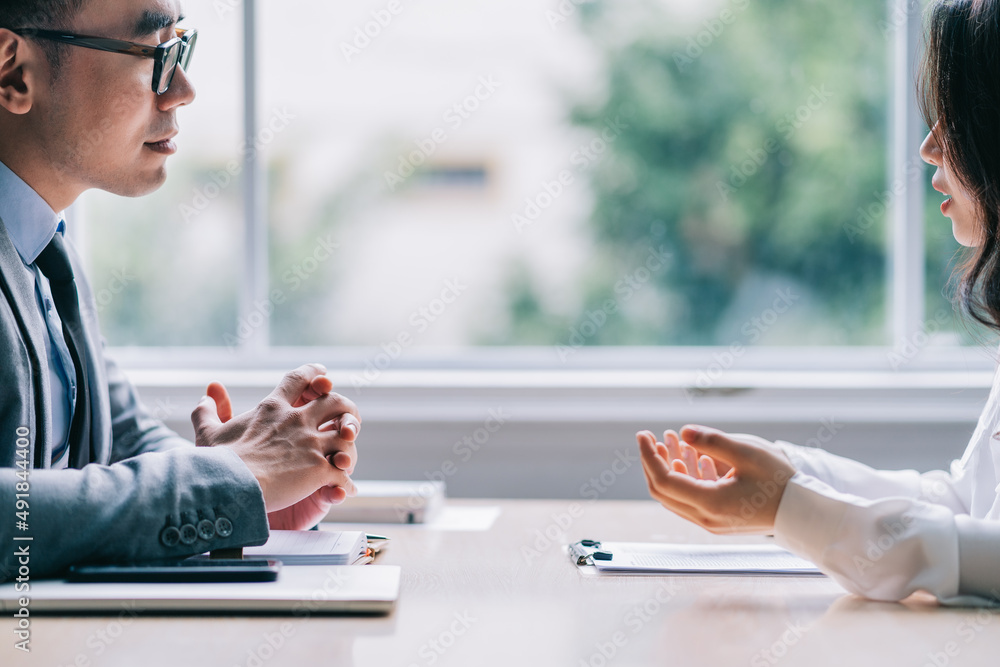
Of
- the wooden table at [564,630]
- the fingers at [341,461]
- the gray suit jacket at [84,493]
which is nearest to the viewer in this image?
the wooden table at [564,630]

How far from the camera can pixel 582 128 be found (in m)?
2.20

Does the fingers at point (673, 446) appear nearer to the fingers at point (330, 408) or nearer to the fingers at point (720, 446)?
the fingers at point (720, 446)

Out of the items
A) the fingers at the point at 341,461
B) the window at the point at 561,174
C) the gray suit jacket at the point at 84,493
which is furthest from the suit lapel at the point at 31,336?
the window at the point at 561,174

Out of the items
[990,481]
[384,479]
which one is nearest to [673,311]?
[384,479]

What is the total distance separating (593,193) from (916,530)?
4.77 feet

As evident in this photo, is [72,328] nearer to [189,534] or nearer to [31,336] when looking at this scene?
[31,336]

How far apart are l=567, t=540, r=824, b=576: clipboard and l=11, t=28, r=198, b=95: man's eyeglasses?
91 cm

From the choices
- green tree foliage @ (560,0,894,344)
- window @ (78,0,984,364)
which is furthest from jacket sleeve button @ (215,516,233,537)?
green tree foliage @ (560,0,894,344)

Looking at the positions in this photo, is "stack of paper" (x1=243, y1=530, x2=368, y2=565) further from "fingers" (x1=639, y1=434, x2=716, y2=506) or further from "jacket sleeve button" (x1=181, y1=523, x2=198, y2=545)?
"fingers" (x1=639, y1=434, x2=716, y2=506)

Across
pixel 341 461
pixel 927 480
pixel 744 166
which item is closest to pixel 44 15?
pixel 341 461

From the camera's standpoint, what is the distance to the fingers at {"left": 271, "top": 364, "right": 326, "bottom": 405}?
117 cm

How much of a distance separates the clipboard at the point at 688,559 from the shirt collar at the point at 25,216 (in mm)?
888

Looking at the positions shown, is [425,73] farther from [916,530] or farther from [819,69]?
[916,530]

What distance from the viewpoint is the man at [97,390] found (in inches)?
34.3
